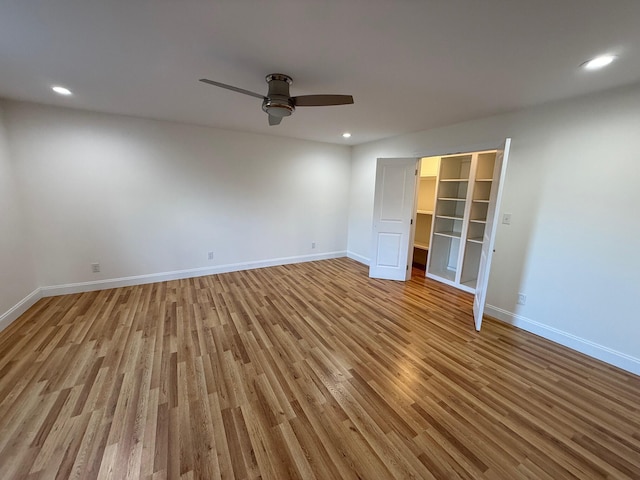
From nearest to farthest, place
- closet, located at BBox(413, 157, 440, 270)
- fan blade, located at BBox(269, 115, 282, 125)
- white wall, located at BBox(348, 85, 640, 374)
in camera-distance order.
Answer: white wall, located at BBox(348, 85, 640, 374) < fan blade, located at BBox(269, 115, 282, 125) < closet, located at BBox(413, 157, 440, 270)

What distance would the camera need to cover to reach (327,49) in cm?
177

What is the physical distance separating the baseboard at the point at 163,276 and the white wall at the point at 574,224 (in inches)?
140

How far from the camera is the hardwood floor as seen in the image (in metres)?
1.45

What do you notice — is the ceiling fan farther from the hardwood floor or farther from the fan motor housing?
the hardwood floor

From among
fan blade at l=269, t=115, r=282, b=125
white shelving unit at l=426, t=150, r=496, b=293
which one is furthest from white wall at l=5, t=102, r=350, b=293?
white shelving unit at l=426, t=150, r=496, b=293

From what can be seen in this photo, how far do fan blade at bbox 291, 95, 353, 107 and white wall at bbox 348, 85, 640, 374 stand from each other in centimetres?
228

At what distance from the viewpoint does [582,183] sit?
8.22ft

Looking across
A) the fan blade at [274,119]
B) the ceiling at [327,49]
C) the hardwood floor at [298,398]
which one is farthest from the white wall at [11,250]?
the fan blade at [274,119]

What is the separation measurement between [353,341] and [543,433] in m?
1.50

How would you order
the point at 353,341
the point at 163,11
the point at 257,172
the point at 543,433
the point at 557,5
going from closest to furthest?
the point at 557,5 → the point at 163,11 → the point at 543,433 → the point at 353,341 → the point at 257,172

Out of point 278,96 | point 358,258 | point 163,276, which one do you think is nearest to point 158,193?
point 163,276

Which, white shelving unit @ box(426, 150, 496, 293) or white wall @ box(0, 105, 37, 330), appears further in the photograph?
white shelving unit @ box(426, 150, 496, 293)

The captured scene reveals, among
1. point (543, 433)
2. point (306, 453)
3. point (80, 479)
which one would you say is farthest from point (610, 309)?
point (80, 479)

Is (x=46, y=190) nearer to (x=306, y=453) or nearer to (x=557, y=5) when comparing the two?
(x=306, y=453)
